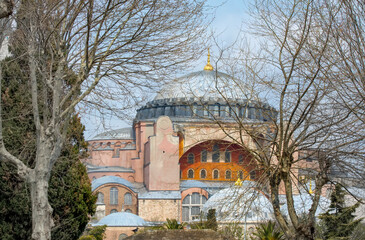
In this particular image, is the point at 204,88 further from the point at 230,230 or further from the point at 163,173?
the point at 163,173

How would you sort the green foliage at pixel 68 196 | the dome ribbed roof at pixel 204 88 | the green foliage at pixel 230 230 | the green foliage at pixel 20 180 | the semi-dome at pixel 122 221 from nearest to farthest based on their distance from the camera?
the dome ribbed roof at pixel 204 88 < the green foliage at pixel 230 230 < the green foliage at pixel 20 180 < the green foliage at pixel 68 196 < the semi-dome at pixel 122 221

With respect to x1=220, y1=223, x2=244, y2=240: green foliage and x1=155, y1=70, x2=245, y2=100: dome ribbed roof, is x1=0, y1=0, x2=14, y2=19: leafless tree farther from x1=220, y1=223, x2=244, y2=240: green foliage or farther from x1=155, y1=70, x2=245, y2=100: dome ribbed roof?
x1=220, y1=223, x2=244, y2=240: green foliage

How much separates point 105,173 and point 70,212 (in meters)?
31.0

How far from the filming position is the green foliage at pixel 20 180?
13797mm

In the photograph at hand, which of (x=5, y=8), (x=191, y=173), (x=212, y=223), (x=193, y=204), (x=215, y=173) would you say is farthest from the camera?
(x=191, y=173)

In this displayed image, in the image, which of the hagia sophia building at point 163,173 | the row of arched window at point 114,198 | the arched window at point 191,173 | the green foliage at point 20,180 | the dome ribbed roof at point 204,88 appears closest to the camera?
the dome ribbed roof at point 204,88

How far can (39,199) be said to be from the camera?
30.3ft

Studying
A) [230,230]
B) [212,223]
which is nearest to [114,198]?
[212,223]

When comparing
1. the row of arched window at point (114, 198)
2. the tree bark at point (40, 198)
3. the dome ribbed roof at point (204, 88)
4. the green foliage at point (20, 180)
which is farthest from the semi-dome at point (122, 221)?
the tree bark at point (40, 198)

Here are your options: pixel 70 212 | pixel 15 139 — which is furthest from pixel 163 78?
pixel 70 212

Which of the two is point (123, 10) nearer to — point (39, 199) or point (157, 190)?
point (39, 199)

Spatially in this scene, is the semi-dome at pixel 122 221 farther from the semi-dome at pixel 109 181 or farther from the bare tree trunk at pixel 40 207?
the bare tree trunk at pixel 40 207

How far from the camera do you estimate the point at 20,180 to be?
1405cm

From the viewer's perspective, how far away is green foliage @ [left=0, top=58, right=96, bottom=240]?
13.8 m
